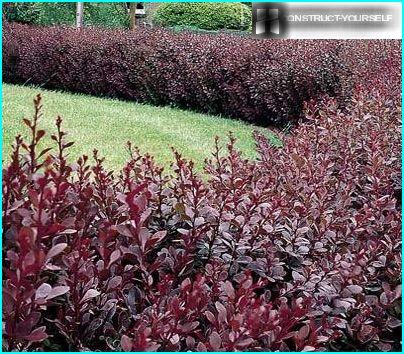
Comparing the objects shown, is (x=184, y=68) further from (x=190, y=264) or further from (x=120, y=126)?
(x=190, y=264)

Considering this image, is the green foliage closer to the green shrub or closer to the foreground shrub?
the green shrub

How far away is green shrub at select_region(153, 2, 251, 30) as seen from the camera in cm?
1842

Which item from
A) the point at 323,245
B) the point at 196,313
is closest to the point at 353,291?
the point at 323,245

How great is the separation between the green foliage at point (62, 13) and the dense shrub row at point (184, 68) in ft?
14.0

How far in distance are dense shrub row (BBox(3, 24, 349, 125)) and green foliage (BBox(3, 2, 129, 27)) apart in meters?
4.28

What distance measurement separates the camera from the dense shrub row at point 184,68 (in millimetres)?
7324

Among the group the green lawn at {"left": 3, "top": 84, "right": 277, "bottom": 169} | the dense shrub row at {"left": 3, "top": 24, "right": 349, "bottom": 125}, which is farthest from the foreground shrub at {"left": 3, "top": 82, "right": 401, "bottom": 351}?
the dense shrub row at {"left": 3, "top": 24, "right": 349, "bottom": 125}

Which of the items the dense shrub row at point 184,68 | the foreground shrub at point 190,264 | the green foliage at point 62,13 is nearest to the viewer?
the foreground shrub at point 190,264

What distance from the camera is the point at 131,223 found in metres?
1.37

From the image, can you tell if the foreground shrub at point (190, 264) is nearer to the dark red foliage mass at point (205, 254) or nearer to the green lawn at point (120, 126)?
the dark red foliage mass at point (205, 254)

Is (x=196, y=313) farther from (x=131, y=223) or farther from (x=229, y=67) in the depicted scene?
(x=229, y=67)

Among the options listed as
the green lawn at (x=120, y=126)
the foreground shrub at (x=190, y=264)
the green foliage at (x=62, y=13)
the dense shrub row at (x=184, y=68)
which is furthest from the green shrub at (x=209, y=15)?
the foreground shrub at (x=190, y=264)

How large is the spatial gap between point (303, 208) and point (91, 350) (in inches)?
27.5

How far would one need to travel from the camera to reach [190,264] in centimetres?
150
